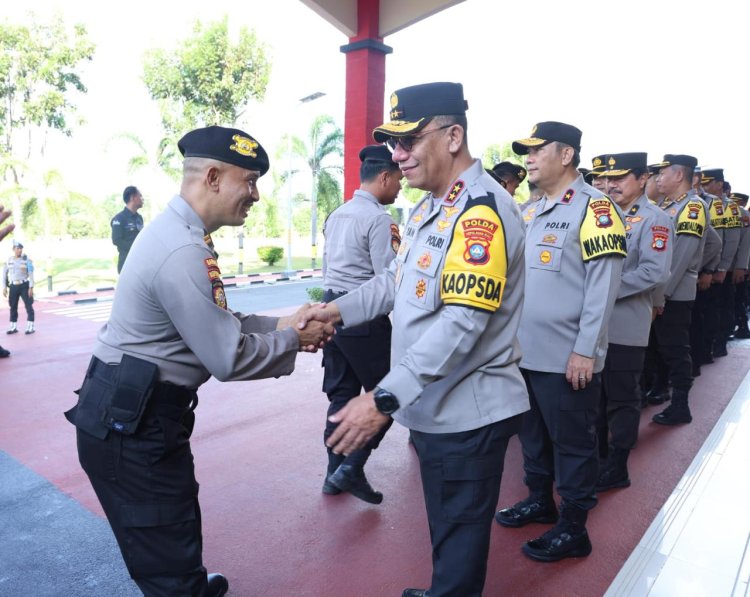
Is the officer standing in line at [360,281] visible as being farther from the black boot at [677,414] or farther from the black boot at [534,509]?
the black boot at [677,414]

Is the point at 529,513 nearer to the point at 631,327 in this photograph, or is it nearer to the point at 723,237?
the point at 631,327

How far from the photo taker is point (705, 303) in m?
5.70

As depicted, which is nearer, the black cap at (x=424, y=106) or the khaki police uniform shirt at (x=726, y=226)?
the black cap at (x=424, y=106)

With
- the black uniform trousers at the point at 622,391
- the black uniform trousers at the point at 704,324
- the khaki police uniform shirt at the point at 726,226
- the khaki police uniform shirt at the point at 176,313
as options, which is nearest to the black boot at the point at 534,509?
the black uniform trousers at the point at 622,391

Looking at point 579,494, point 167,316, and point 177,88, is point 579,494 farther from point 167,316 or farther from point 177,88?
point 177,88

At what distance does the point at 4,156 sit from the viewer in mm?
15312

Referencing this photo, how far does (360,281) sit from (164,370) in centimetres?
159

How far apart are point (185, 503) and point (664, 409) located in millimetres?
3958

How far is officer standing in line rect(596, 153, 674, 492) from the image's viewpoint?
3111mm

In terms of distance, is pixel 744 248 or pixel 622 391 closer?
pixel 622 391

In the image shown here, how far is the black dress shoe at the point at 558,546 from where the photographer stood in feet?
8.00

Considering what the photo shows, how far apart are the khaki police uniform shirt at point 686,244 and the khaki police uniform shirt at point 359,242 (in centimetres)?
235

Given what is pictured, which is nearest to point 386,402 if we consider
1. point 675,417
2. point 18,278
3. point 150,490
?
point 150,490

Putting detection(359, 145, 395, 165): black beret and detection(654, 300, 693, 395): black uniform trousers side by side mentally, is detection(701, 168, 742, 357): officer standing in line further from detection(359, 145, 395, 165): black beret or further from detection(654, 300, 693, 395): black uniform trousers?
detection(359, 145, 395, 165): black beret
